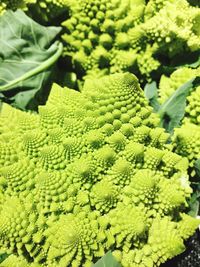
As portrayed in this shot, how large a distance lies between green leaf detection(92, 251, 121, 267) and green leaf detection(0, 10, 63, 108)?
1.79 ft

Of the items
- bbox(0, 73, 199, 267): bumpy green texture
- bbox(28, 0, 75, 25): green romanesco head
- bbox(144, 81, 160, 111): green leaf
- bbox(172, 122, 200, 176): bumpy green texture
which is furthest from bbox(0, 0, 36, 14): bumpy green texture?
bbox(172, 122, 200, 176): bumpy green texture

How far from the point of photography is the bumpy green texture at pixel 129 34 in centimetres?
132

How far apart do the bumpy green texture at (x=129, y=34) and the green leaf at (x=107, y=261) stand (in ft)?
1.88

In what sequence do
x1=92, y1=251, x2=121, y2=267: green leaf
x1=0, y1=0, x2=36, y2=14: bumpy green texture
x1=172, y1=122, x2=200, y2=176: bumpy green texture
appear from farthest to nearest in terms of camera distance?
1. x1=0, y1=0, x2=36, y2=14: bumpy green texture
2. x1=172, y1=122, x2=200, y2=176: bumpy green texture
3. x1=92, y1=251, x2=121, y2=267: green leaf

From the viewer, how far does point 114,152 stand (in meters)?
1.16

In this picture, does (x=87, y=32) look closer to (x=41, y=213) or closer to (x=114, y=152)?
(x=114, y=152)

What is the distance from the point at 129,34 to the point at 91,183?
49cm

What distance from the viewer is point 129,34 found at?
4.47 feet

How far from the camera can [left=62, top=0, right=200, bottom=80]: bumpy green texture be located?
132cm

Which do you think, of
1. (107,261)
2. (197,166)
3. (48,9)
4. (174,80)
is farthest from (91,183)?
(48,9)

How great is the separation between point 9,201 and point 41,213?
9cm

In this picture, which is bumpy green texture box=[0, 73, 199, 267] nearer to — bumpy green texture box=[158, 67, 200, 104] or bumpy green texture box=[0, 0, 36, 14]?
bumpy green texture box=[158, 67, 200, 104]

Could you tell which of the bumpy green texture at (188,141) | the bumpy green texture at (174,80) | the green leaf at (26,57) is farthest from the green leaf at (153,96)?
the green leaf at (26,57)

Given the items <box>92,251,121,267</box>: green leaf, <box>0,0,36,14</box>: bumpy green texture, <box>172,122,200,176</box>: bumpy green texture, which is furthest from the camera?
<box>0,0,36,14</box>: bumpy green texture
